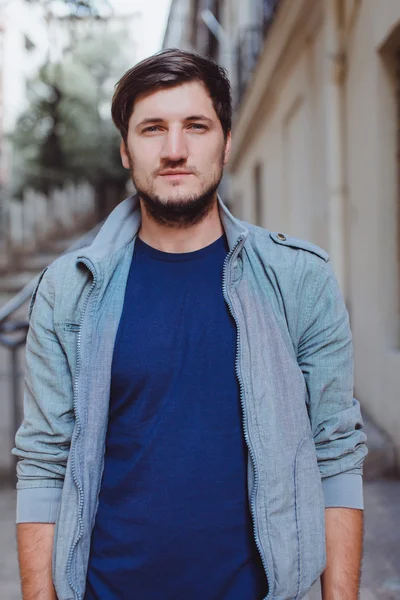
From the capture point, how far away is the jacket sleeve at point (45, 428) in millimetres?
1740

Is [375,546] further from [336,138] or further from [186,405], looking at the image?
[336,138]

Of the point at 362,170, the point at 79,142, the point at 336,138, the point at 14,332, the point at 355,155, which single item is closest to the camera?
the point at 14,332

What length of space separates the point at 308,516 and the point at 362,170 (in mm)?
4359

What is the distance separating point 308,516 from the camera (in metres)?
1.67

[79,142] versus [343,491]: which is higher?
[79,142]

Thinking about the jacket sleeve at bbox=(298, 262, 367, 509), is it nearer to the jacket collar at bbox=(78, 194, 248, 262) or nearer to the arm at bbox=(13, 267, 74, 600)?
the jacket collar at bbox=(78, 194, 248, 262)

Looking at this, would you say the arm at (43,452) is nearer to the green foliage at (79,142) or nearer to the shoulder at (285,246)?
the shoulder at (285,246)

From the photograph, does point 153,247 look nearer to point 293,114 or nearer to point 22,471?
point 22,471

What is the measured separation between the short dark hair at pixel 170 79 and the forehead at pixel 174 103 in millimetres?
14

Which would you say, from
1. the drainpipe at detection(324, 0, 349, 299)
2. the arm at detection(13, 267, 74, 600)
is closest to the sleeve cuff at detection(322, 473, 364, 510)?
the arm at detection(13, 267, 74, 600)

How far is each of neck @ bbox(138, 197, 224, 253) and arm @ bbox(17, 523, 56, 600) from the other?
0.71 metres

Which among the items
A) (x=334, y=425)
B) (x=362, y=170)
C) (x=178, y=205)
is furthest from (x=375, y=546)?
(x=362, y=170)

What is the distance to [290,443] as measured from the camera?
1.67 metres

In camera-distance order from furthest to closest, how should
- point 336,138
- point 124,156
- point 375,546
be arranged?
point 336,138, point 375,546, point 124,156
